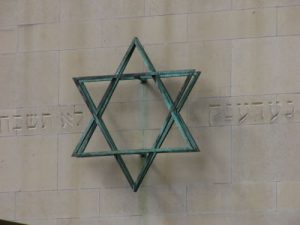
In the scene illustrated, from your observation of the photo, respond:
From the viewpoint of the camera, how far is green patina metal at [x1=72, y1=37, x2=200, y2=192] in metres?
14.2

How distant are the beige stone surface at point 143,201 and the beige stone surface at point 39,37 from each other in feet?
6.21

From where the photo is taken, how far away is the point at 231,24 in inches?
572

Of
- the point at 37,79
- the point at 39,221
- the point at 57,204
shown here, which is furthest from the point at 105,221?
the point at 37,79

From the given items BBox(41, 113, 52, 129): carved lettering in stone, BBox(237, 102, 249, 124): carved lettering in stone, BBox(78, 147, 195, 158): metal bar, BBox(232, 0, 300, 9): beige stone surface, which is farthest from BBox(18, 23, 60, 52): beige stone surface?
BBox(237, 102, 249, 124): carved lettering in stone

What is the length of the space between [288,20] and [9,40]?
3342 mm

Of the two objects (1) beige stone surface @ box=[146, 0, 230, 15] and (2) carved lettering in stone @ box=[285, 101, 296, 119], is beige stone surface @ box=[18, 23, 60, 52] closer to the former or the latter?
(1) beige stone surface @ box=[146, 0, 230, 15]

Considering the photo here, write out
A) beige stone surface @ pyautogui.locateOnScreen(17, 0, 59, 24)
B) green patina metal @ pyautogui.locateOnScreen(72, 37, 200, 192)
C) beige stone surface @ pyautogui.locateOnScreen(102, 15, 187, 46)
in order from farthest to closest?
beige stone surface @ pyautogui.locateOnScreen(17, 0, 59, 24) < beige stone surface @ pyautogui.locateOnScreen(102, 15, 187, 46) < green patina metal @ pyautogui.locateOnScreen(72, 37, 200, 192)

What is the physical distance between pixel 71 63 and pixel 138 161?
145cm

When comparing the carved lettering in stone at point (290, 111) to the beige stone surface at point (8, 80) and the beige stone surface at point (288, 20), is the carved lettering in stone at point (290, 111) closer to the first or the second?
the beige stone surface at point (288, 20)

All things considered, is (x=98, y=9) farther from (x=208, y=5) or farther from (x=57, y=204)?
(x=57, y=204)

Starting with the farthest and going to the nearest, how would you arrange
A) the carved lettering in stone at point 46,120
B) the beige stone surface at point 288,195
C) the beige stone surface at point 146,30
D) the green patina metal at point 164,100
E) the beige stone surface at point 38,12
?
the beige stone surface at point 38,12
the carved lettering in stone at point 46,120
the beige stone surface at point 146,30
the green patina metal at point 164,100
the beige stone surface at point 288,195

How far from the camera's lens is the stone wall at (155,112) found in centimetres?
1413

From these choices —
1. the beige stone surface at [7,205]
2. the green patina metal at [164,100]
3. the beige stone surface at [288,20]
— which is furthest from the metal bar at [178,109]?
the beige stone surface at [7,205]

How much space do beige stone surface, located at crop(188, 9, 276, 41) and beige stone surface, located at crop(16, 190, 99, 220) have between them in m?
2.18
